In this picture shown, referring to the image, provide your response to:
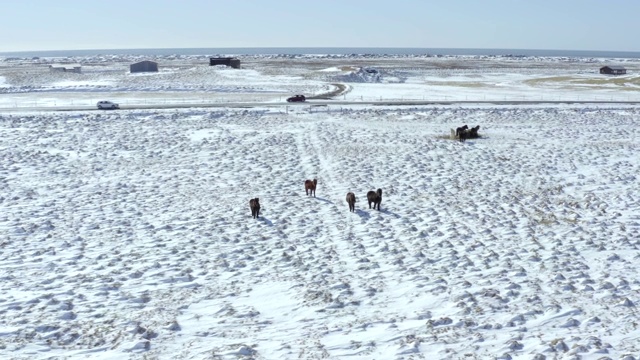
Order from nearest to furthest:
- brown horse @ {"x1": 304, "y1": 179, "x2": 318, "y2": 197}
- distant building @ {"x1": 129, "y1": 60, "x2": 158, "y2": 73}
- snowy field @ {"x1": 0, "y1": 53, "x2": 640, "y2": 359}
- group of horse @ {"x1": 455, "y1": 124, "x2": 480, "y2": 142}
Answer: snowy field @ {"x1": 0, "y1": 53, "x2": 640, "y2": 359}, brown horse @ {"x1": 304, "y1": 179, "x2": 318, "y2": 197}, group of horse @ {"x1": 455, "y1": 124, "x2": 480, "y2": 142}, distant building @ {"x1": 129, "y1": 60, "x2": 158, "y2": 73}

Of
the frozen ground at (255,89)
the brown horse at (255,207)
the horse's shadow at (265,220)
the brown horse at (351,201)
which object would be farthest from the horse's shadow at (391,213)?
the frozen ground at (255,89)

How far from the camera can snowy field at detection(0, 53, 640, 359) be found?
10953 mm

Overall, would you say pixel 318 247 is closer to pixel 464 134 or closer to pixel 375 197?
pixel 375 197

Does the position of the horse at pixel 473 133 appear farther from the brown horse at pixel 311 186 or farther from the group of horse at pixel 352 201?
the group of horse at pixel 352 201

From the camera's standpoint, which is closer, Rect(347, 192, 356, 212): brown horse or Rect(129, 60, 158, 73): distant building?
Rect(347, 192, 356, 212): brown horse

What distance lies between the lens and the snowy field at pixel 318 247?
10953mm

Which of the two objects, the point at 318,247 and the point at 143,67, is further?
the point at 143,67

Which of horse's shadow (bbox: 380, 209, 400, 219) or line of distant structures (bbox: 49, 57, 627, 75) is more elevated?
line of distant structures (bbox: 49, 57, 627, 75)

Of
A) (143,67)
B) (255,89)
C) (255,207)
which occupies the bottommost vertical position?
(255,207)

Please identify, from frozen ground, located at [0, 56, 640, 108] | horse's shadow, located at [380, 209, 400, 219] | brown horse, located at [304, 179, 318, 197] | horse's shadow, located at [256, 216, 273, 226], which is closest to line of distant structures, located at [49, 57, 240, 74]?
frozen ground, located at [0, 56, 640, 108]

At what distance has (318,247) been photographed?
53.2 ft

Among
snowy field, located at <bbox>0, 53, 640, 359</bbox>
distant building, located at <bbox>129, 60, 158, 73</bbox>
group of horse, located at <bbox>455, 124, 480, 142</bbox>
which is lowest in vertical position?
snowy field, located at <bbox>0, 53, 640, 359</bbox>

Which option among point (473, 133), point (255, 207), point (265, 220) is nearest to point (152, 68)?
point (473, 133)

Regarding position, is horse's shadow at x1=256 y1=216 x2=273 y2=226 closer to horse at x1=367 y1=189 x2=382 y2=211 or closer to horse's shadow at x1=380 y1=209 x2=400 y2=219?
horse at x1=367 y1=189 x2=382 y2=211
